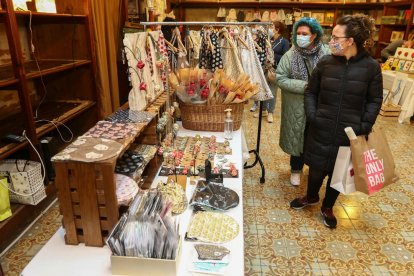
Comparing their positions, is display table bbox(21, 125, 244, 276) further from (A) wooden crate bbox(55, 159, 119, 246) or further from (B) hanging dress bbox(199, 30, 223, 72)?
(B) hanging dress bbox(199, 30, 223, 72)

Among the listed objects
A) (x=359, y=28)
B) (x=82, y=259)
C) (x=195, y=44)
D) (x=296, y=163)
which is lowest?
(x=296, y=163)

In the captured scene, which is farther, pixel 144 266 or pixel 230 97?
pixel 230 97

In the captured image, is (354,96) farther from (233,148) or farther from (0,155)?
(0,155)

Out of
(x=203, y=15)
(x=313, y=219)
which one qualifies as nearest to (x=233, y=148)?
(x=313, y=219)

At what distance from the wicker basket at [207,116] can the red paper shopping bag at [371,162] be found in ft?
2.42

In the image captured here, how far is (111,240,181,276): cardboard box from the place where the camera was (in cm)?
97

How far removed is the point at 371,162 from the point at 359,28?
76 cm

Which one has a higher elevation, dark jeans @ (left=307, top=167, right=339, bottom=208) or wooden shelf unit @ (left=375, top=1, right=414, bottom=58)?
wooden shelf unit @ (left=375, top=1, right=414, bottom=58)

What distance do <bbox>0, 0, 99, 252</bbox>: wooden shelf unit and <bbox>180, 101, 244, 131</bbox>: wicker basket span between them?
1.10m

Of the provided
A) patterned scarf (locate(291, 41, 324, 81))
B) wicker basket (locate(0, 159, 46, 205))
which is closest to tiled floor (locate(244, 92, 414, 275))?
patterned scarf (locate(291, 41, 324, 81))

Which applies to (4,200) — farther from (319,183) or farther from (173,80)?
(319,183)

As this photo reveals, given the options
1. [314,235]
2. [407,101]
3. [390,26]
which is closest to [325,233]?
[314,235]

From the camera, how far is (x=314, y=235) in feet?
7.11

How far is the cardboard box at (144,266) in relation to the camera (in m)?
0.97
